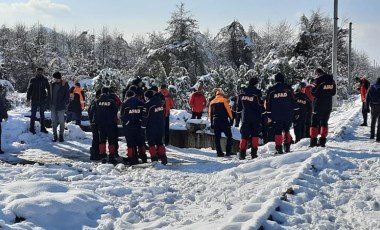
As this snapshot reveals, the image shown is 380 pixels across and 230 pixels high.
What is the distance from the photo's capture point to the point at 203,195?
795 cm

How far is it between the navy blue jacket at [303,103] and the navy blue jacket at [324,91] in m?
2.27

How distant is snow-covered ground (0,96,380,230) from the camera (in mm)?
6284

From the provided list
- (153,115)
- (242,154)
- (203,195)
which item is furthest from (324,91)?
(203,195)

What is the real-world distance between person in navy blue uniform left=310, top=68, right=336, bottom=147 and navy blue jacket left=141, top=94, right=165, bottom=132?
3.59 m

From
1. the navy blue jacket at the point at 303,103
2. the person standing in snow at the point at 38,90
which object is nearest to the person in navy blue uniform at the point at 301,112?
the navy blue jacket at the point at 303,103

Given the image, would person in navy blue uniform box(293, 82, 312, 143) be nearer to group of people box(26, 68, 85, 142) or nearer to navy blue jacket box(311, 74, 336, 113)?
navy blue jacket box(311, 74, 336, 113)

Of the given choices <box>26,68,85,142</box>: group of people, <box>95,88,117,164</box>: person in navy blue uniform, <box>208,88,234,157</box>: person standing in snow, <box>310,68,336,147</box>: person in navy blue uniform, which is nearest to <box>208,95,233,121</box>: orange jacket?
<box>208,88,234,157</box>: person standing in snow

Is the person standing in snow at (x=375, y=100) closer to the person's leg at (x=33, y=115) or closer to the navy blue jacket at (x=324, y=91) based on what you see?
the navy blue jacket at (x=324, y=91)

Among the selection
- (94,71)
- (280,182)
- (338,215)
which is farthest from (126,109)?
Answer: (94,71)

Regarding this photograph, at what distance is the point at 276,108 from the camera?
11281 mm

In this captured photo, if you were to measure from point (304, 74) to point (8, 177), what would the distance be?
29413 mm

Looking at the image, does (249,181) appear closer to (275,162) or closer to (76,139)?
(275,162)

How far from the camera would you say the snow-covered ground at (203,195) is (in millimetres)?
6284

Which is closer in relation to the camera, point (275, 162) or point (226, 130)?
point (275, 162)
